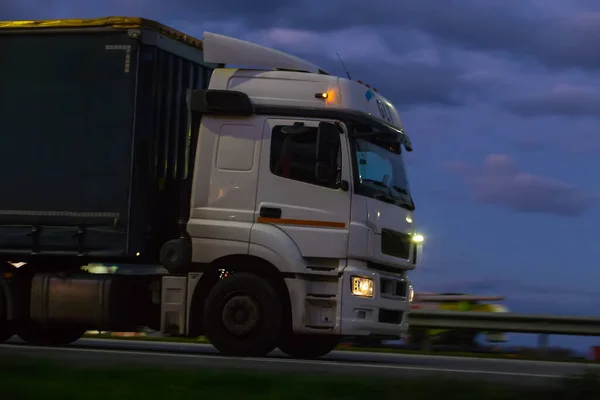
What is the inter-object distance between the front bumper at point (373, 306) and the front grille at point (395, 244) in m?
0.26

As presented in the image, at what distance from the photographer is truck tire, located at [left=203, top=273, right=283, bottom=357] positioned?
464 inches

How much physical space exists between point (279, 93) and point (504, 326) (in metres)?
A: 6.87

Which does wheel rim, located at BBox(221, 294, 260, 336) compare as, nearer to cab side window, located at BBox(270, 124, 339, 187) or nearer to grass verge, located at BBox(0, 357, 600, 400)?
cab side window, located at BBox(270, 124, 339, 187)

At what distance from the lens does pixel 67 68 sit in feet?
42.0

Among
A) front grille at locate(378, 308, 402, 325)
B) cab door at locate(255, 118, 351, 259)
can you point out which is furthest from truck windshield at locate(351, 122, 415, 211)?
front grille at locate(378, 308, 402, 325)

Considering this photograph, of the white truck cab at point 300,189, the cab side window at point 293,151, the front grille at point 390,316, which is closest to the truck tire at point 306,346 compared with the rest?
the front grille at point 390,316

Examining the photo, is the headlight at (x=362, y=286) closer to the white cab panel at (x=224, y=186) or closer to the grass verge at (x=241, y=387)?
the white cab panel at (x=224, y=186)

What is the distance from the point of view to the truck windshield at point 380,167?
39.5ft

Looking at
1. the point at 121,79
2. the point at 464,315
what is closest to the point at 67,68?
the point at 121,79

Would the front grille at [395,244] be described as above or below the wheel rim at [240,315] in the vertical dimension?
above

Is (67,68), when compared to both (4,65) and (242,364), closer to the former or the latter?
(4,65)

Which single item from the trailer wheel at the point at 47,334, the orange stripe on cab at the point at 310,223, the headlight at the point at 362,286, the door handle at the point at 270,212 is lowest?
the trailer wheel at the point at 47,334

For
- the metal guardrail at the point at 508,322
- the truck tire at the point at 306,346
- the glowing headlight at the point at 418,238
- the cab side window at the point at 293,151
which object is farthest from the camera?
the metal guardrail at the point at 508,322

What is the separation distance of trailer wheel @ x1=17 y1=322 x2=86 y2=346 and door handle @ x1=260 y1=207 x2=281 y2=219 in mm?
3228
